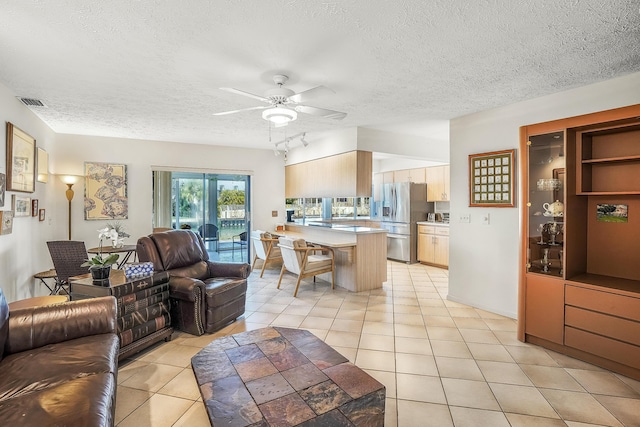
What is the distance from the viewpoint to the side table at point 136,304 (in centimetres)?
258

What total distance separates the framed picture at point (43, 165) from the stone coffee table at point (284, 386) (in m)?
3.80

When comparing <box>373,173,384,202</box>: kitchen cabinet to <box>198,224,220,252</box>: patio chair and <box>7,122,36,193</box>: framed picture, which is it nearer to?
<box>198,224,220,252</box>: patio chair

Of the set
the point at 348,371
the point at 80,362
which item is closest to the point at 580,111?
the point at 348,371

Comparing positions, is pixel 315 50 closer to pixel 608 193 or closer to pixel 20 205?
pixel 608 193

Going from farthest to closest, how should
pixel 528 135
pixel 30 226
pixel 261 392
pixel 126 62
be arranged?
pixel 30 226, pixel 528 135, pixel 126 62, pixel 261 392

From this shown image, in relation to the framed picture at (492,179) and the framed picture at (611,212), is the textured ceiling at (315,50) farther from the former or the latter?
the framed picture at (611,212)

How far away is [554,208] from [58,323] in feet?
13.0

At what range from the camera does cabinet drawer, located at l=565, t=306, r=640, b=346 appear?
2.36 metres

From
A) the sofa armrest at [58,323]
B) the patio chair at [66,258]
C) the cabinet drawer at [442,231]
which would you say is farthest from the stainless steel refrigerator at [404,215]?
the sofa armrest at [58,323]

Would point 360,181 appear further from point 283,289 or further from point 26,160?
point 26,160

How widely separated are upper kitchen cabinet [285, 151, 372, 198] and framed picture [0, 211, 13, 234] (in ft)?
13.2

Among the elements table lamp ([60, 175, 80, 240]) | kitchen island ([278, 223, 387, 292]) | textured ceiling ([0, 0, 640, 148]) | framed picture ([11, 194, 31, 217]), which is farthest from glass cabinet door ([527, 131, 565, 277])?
table lamp ([60, 175, 80, 240])

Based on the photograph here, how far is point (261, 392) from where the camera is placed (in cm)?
164

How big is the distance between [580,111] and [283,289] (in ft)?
13.5
